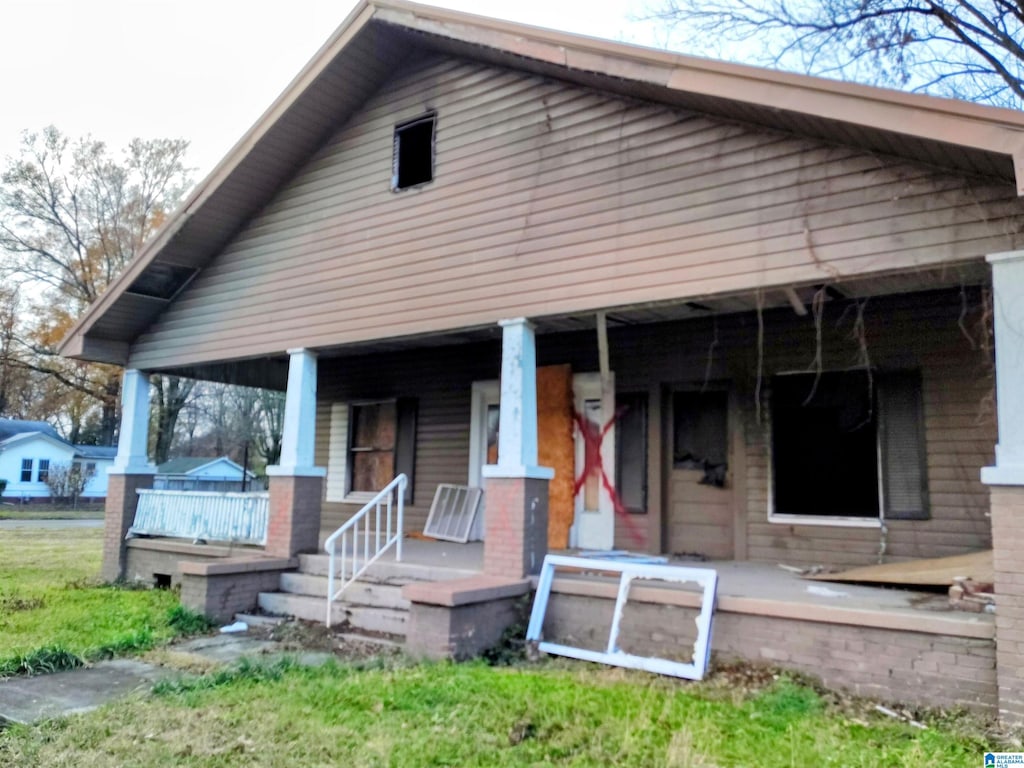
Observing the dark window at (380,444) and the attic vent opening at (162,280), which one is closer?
the attic vent opening at (162,280)

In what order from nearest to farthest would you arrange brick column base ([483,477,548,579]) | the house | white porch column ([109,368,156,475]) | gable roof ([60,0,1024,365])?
gable roof ([60,0,1024,365]) → the house → brick column base ([483,477,548,579]) → white porch column ([109,368,156,475])

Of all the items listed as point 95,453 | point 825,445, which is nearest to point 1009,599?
point 825,445

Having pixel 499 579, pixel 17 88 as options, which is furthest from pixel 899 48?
pixel 17 88

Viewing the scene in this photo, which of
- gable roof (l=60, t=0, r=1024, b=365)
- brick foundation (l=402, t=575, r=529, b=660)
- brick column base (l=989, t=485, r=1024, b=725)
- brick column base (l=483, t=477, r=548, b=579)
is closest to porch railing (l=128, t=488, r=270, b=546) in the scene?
gable roof (l=60, t=0, r=1024, b=365)

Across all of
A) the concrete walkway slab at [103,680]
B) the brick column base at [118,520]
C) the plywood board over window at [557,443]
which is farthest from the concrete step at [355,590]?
the brick column base at [118,520]

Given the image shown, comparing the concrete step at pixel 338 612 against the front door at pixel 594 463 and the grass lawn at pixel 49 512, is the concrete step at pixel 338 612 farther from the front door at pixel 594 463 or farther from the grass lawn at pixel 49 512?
the grass lawn at pixel 49 512

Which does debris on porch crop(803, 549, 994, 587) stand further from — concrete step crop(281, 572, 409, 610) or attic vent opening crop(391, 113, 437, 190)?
attic vent opening crop(391, 113, 437, 190)

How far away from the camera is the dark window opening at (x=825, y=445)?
751cm

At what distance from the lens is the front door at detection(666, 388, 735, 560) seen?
8273mm

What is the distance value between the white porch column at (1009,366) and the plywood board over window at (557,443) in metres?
4.91

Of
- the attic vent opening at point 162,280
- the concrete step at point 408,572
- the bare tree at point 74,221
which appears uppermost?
the bare tree at point 74,221

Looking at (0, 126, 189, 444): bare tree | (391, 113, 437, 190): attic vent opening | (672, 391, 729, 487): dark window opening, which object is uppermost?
(0, 126, 189, 444): bare tree

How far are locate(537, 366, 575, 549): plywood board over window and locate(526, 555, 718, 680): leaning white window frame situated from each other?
229 centimetres

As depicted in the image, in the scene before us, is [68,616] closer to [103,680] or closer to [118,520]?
[103,680]
